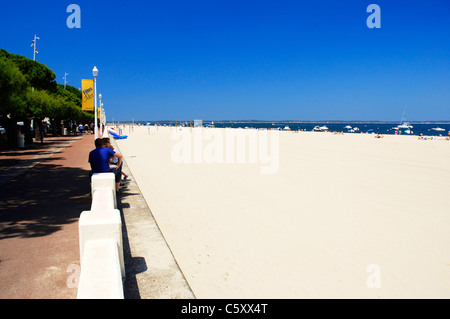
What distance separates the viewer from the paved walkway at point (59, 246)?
10.8ft

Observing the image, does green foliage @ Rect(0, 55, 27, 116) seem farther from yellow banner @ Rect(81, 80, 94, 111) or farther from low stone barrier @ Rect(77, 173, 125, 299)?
low stone barrier @ Rect(77, 173, 125, 299)

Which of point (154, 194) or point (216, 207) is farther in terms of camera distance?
point (154, 194)

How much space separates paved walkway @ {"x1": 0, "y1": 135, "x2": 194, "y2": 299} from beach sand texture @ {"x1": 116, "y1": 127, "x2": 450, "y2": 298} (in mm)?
322

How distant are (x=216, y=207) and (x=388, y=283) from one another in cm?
385

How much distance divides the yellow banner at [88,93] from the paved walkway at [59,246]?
22.1 ft

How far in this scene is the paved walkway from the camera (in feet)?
10.8

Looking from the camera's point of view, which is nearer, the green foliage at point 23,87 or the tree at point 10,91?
the tree at point 10,91

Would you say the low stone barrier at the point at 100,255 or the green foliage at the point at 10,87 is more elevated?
the green foliage at the point at 10,87

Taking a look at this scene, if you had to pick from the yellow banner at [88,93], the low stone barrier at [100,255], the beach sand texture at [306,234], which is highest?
the yellow banner at [88,93]

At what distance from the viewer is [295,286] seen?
359 centimetres

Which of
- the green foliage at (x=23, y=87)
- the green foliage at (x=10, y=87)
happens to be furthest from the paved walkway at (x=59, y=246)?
the green foliage at (x=23, y=87)

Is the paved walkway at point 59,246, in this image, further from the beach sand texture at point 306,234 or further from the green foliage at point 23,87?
the green foliage at point 23,87
